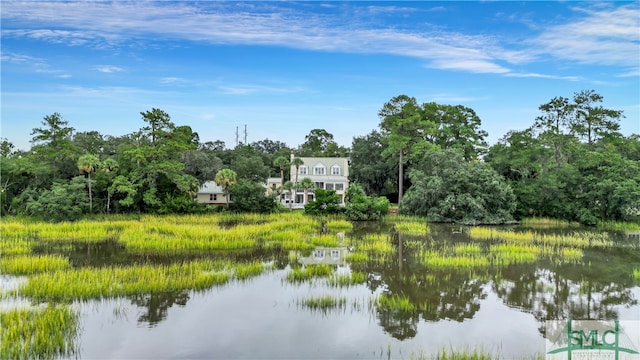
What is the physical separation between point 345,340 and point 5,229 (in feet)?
72.4

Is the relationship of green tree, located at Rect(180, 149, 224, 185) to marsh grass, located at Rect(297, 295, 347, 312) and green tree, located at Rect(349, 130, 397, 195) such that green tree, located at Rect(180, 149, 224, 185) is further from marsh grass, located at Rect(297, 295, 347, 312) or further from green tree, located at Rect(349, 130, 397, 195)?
marsh grass, located at Rect(297, 295, 347, 312)

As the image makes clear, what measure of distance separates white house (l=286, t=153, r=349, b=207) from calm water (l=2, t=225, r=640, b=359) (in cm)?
2777

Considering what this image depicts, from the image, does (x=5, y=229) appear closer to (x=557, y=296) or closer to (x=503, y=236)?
(x=557, y=296)

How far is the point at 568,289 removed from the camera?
44.5 feet

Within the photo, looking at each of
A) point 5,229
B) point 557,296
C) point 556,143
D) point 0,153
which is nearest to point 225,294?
point 557,296

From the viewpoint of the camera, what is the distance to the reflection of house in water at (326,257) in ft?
56.9

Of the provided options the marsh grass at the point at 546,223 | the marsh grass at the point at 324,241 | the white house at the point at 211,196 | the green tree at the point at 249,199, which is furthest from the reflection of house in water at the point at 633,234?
the white house at the point at 211,196

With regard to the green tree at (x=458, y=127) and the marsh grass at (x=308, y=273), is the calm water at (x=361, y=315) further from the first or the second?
the green tree at (x=458, y=127)

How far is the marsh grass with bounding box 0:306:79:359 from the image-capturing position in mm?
8406

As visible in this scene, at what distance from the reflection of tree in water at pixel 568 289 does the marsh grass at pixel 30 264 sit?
52.0 ft

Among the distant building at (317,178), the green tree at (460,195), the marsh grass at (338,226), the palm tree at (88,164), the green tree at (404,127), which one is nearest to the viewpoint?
the marsh grass at (338,226)

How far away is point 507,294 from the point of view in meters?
13.2

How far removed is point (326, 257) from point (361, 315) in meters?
7.28

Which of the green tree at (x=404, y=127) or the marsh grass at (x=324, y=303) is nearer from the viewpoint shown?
the marsh grass at (x=324, y=303)
